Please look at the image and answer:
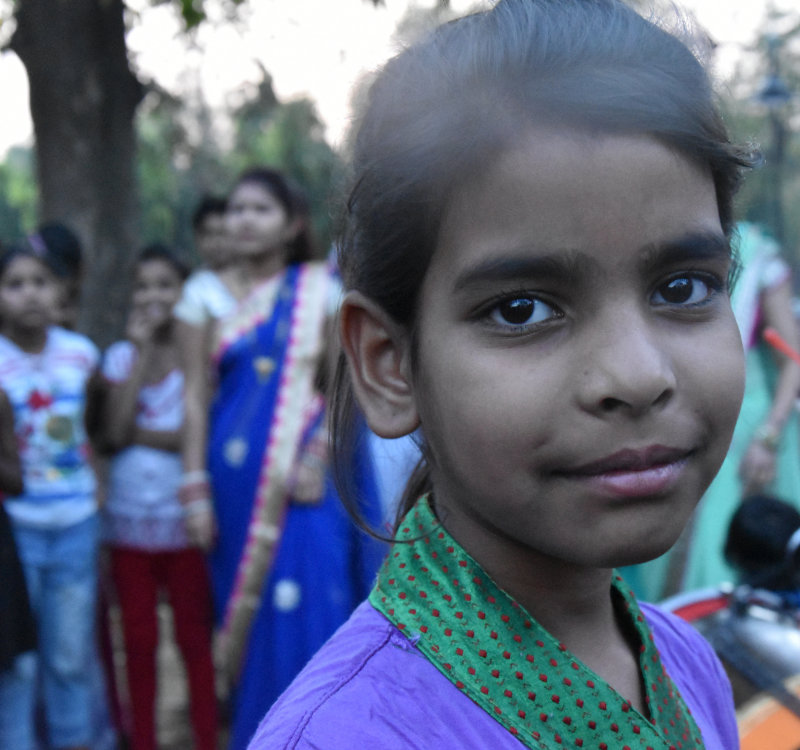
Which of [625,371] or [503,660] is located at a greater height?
[625,371]

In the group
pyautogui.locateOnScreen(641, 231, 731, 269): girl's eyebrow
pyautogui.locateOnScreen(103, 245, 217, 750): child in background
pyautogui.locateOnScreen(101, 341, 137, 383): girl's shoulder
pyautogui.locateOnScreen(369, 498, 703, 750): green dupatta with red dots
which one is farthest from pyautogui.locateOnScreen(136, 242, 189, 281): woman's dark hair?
pyautogui.locateOnScreen(641, 231, 731, 269): girl's eyebrow

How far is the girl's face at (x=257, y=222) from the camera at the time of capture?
3.24 metres

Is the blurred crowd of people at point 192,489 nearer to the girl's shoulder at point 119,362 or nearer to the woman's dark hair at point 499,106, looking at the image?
the girl's shoulder at point 119,362

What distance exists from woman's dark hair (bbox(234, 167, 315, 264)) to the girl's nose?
2612 mm

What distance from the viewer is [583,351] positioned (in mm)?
813

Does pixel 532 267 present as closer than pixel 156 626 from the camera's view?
Yes

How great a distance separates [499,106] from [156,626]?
2.99m

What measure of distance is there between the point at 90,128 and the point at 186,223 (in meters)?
9.60

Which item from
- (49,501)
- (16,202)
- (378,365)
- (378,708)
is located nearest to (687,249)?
(378,365)

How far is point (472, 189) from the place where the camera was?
33.8 inches

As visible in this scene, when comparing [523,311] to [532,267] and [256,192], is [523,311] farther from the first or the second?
[256,192]

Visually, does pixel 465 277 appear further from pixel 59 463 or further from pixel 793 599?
pixel 59 463

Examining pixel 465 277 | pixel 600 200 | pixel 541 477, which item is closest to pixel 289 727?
pixel 541 477

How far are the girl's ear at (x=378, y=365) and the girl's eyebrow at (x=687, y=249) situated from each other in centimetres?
26
